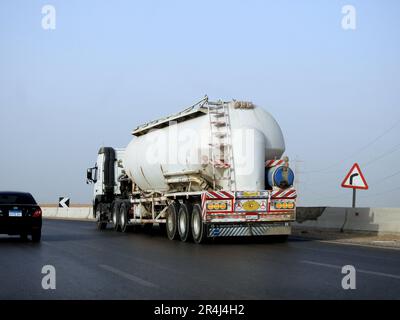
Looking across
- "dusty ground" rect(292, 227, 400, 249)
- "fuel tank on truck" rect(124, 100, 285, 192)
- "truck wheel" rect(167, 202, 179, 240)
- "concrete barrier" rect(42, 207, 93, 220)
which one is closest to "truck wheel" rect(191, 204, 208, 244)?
"fuel tank on truck" rect(124, 100, 285, 192)

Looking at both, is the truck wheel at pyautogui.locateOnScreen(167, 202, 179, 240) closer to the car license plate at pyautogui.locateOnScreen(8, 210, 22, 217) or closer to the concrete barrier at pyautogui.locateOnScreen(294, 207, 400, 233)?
the car license plate at pyautogui.locateOnScreen(8, 210, 22, 217)

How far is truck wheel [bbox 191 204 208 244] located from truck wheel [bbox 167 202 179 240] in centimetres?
139

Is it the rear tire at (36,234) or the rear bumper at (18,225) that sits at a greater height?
the rear bumper at (18,225)

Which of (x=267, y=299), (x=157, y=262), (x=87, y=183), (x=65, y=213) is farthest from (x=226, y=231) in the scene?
(x=65, y=213)

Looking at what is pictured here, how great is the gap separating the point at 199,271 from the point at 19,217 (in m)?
9.31

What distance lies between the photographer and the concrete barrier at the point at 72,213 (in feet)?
168

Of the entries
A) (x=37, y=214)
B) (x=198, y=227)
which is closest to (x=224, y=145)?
(x=198, y=227)

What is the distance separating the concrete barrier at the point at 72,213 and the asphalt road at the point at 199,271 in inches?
1307

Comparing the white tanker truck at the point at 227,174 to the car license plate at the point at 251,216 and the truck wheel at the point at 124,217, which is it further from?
the truck wheel at the point at 124,217

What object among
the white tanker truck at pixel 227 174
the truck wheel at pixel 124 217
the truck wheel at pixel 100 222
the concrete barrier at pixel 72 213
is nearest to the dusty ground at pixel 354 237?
the white tanker truck at pixel 227 174

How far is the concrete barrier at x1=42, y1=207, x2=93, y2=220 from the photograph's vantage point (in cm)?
5128

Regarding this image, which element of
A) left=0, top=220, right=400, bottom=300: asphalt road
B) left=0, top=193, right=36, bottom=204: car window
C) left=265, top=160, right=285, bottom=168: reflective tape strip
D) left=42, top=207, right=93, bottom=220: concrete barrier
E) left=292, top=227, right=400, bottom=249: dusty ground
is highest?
left=265, top=160, right=285, bottom=168: reflective tape strip
